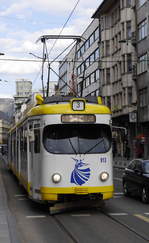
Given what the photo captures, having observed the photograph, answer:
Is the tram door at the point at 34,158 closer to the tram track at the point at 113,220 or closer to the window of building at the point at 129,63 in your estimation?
the tram track at the point at 113,220

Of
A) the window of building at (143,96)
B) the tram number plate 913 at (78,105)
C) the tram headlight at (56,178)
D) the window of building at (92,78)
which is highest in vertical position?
the window of building at (92,78)

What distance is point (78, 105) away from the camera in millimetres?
13188

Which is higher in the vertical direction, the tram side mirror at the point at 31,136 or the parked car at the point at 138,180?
the tram side mirror at the point at 31,136

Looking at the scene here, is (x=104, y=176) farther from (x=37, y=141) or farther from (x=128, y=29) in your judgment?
(x=128, y=29)

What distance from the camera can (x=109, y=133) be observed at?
1329cm

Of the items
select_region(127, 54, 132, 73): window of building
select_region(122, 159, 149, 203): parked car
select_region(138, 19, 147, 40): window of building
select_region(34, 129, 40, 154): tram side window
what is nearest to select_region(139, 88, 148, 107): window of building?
select_region(127, 54, 132, 73): window of building

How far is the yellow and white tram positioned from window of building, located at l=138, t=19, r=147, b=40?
112 feet

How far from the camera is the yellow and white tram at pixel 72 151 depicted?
12680 millimetres

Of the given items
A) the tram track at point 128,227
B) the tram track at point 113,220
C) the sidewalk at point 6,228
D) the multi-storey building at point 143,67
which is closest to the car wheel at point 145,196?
the tram track at point 128,227

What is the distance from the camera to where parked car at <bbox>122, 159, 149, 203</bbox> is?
51.4 feet

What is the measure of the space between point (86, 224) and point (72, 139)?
2.47m

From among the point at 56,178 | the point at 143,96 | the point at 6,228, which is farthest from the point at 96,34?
the point at 6,228

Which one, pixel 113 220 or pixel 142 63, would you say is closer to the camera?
pixel 113 220

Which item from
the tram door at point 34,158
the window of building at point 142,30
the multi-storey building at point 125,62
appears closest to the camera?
the tram door at point 34,158
